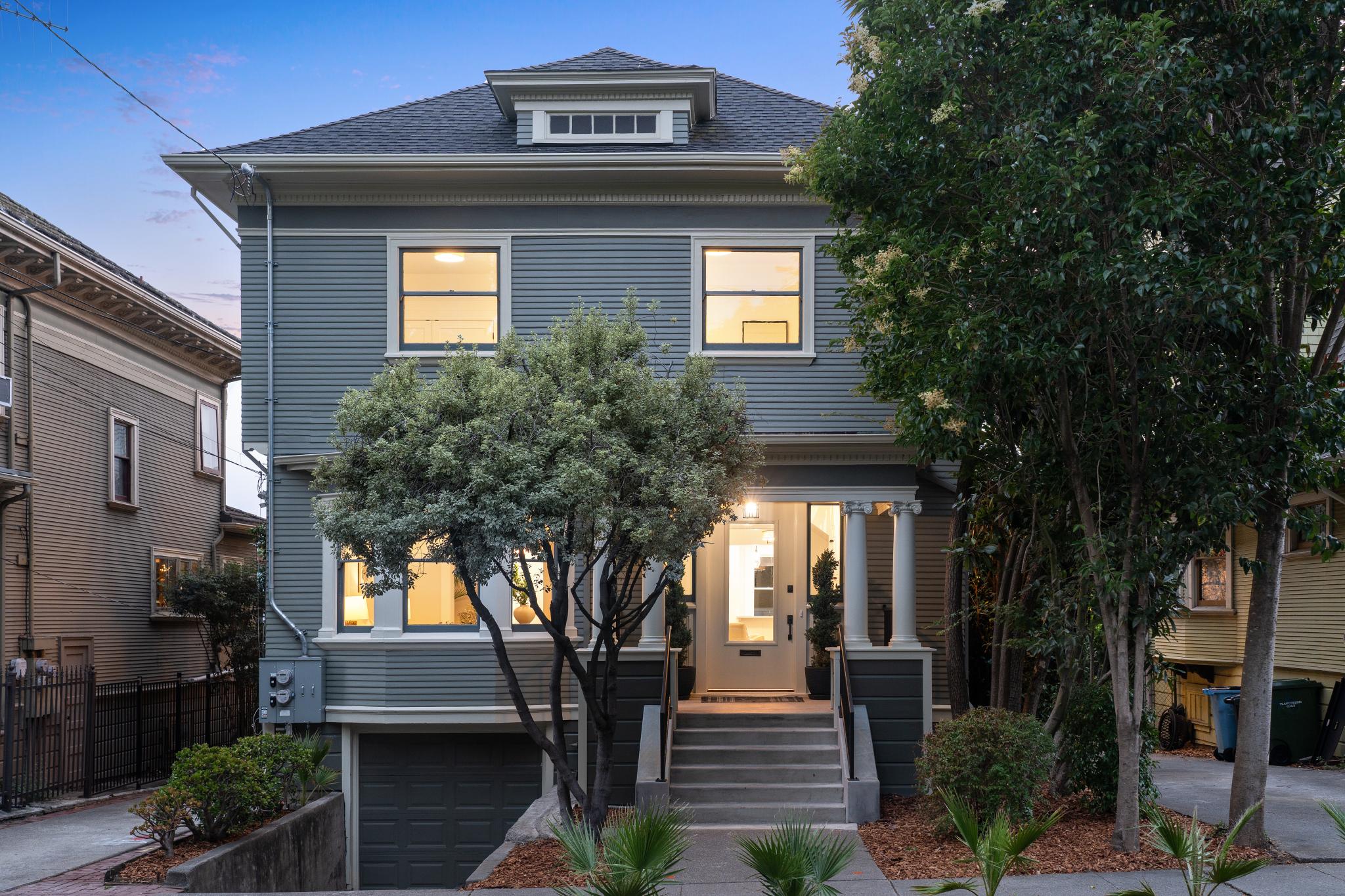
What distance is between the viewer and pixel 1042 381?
33.7ft

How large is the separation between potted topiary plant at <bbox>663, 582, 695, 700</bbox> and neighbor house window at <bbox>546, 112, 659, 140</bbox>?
610 cm

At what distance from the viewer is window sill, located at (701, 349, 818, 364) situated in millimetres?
15273

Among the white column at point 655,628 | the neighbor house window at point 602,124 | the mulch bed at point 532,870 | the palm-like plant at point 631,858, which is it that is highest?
the neighbor house window at point 602,124

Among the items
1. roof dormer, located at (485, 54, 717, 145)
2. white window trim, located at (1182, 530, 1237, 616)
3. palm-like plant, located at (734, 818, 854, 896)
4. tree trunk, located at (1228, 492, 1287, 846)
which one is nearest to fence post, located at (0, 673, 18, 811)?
roof dormer, located at (485, 54, 717, 145)

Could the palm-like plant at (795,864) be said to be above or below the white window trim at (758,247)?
below

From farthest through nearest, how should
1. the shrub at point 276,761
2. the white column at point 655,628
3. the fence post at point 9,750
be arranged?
the fence post at point 9,750 → the white column at point 655,628 → the shrub at point 276,761

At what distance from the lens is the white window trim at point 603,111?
15938mm

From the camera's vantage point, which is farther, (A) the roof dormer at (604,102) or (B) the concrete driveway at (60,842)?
(A) the roof dormer at (604,102)

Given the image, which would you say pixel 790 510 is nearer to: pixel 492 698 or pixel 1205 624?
pixel 492 698

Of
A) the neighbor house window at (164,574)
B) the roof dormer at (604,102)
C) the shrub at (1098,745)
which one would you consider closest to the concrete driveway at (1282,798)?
the shrub at (1098,745)

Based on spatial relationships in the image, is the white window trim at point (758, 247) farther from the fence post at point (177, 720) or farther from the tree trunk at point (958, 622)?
the fence post at point (177, 720)

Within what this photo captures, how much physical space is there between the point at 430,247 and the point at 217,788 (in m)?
7.36

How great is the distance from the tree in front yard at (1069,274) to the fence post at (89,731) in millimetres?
12151

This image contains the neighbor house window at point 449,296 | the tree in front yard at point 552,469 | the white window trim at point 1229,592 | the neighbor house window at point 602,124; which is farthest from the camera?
the white window trim at point 1229,592
